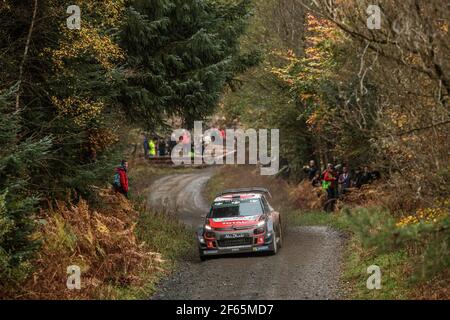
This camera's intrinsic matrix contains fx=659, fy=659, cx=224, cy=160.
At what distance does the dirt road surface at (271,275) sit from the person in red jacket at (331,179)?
5478mm

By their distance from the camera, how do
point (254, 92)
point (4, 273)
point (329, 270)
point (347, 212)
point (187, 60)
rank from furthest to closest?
point (254, 92)
point (187, 60)
point (329, 270)
point (4, 273)
point (347, 212)

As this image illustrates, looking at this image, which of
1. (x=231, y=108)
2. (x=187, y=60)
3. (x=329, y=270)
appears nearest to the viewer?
(x=329, y=270)

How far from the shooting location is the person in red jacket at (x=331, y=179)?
1045 inches

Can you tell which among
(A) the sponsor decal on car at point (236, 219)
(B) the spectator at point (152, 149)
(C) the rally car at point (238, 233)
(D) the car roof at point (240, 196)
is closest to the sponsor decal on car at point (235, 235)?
(C) the rally car at point (238, 233)

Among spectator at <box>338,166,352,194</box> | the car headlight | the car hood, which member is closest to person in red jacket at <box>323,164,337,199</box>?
spectator at <box>338,166,352,194</box>

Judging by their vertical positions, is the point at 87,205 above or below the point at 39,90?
below

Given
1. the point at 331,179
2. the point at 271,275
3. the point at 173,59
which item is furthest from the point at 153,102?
the point at 331,179

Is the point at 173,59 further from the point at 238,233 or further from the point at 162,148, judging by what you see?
the point at 162,148

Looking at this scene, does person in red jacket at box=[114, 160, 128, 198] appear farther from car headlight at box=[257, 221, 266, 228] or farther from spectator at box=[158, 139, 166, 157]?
spectator at box=[158, 139, 166, 157]

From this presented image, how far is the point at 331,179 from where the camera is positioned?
87.2ft

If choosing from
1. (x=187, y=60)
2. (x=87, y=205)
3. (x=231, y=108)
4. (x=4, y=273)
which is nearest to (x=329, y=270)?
(x=87, y=205)
